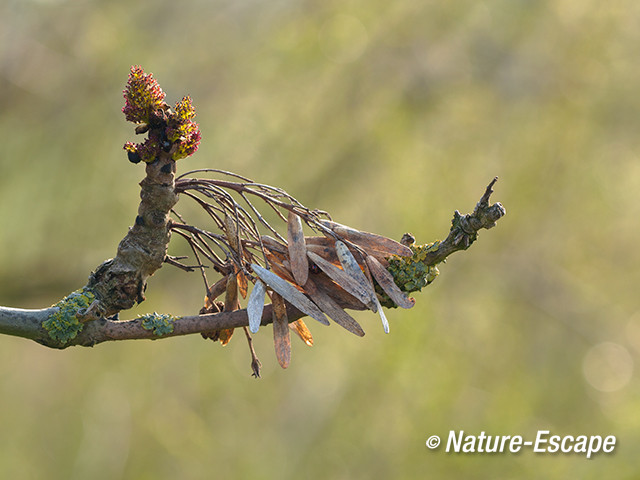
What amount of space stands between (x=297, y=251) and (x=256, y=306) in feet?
0.24

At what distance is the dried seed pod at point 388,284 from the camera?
54 cm

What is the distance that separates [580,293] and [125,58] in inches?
68.7

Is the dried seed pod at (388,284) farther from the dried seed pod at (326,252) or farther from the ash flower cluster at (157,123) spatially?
the ash flower cluster at (157,123)

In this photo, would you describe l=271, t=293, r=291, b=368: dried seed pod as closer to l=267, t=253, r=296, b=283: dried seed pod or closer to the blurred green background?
l=267, t=253, r=296, b=283: dried seed pod

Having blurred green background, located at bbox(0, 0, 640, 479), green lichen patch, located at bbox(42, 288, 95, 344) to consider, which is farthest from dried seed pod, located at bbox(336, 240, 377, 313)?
blurred green background, located at bbox(0, 0, 640, 479)

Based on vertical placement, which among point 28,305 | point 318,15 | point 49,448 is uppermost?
point 318,15

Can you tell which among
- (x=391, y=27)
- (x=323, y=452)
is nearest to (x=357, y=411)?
(x=323, y=452)

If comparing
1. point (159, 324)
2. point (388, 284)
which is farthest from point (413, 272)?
point (159, 324)

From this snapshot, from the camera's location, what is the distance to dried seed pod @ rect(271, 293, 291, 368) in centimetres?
53

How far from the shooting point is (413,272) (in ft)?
1.79

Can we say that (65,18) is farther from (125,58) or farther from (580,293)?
(580,293)

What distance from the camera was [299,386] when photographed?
6.77 feet

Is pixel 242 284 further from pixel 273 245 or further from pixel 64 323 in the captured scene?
pixel 64 323

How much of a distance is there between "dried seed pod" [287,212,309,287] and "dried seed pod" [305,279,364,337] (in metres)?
0.01
